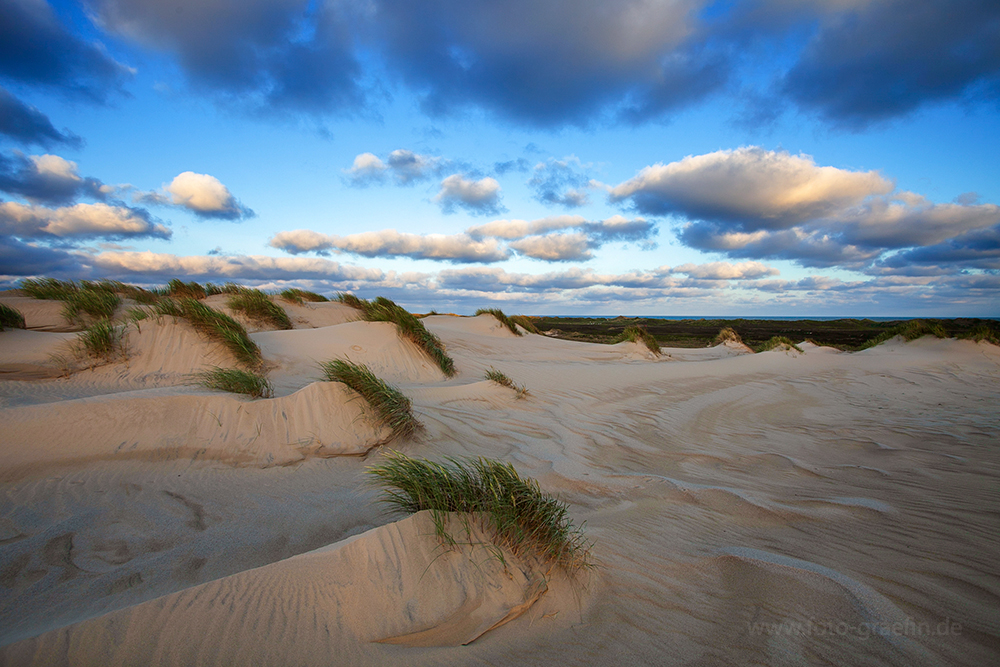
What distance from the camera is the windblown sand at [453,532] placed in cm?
174

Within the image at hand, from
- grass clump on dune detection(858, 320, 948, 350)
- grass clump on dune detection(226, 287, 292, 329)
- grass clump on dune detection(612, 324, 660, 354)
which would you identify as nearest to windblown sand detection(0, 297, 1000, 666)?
grass clump on dune detection(226, 287, 292, 329)

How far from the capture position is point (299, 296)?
1484 cm

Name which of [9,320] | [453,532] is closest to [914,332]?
[453,532]

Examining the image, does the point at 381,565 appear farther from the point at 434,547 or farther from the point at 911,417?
the point at 911,417

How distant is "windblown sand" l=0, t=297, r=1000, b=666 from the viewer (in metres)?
1.74

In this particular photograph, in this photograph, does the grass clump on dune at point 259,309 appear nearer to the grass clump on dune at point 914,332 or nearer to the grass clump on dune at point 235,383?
the grass clump on dune at point 235,383

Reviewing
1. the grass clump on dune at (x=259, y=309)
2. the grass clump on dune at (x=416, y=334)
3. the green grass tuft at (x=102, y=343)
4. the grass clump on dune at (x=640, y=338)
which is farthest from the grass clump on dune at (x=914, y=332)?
the green grass tuft at (x=102, y=343)

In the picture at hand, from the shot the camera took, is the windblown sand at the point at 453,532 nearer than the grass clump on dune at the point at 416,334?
Yes

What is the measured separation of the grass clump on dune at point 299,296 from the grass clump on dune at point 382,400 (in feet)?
35.2

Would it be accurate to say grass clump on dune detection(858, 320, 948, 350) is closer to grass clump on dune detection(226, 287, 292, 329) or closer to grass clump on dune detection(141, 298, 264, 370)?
grass clump on dune detection(141, 298, 264, 370)

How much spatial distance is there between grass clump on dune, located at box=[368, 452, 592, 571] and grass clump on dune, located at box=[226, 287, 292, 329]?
9760 millimetres

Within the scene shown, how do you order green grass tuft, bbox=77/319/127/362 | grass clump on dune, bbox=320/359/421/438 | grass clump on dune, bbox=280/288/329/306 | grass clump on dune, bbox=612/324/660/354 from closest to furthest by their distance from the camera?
grass clump on dune, bbox=320/359/421/438, green grass tuft, bbox=77/319/127/362, grass clump on dune, bbox=280/288/329/306, grass clump on dune, bbox=612/324/660/354

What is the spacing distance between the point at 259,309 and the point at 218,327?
4.82 m

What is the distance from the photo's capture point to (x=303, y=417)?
4.15m
